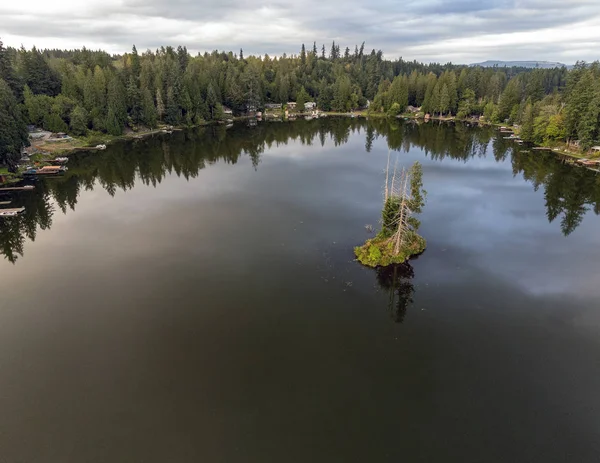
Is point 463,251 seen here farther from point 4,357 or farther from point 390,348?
point 4,357

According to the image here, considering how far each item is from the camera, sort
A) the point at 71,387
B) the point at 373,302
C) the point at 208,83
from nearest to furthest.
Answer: the point at 71,387, the point at 373,302, the point at 208,83

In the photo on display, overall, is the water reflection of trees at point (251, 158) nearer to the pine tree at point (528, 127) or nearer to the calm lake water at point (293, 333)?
the calm lake water at point (293, 333)

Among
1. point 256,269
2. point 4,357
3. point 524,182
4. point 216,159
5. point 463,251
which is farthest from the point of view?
point 216,159

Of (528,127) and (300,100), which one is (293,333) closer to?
(528,127)

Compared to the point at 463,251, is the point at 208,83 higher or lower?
higher

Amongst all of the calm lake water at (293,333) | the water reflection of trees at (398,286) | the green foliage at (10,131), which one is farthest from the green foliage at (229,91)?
the water reflection of trees at (398,286)

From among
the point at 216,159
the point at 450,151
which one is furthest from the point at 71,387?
the point at 450,151

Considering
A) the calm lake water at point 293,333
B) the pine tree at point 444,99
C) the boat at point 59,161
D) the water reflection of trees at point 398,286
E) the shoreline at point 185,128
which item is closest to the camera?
the calm lake water at point 293,333
